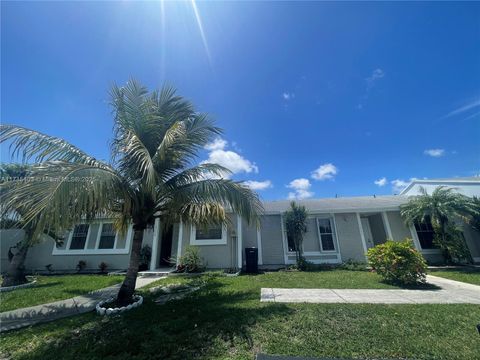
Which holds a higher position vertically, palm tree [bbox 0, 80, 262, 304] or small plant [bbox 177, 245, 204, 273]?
palm tree [bbox 0, 80, 262, 304]

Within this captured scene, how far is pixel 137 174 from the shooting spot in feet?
18.8

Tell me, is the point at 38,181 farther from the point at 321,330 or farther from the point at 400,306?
the point at 400,306

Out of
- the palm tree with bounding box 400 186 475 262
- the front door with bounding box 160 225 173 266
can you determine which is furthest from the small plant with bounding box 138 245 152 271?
the palm tree with bounding box 400 186 475 262

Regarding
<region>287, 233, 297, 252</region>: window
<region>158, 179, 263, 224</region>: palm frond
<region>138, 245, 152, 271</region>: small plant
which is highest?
<region>158, 179, 263, 224</region>: palm frond

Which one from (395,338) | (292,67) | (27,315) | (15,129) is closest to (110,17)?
(15,129)

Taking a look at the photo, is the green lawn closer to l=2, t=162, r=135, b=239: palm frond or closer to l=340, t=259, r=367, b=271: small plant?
l=340, t=259, r=367, b=271: small plant

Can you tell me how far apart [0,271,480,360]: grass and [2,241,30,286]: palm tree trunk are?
23.4 feet

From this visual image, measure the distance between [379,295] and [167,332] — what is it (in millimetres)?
5843

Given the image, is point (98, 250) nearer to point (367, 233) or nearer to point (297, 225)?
point (297, 225)

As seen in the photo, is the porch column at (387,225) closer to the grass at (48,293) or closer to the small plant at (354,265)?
the small plant at (354,265)

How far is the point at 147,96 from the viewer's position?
673 centimetres

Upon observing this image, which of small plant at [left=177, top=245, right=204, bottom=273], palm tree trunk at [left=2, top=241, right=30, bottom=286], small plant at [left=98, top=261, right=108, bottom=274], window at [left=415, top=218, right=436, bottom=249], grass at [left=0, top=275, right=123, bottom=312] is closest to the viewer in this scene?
grass at [left=0, top=275, right=123, bottom=312]

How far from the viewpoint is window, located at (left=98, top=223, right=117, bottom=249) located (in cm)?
1248

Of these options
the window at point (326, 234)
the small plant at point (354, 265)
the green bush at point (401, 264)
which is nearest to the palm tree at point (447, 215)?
the small plant at point (354, 265)
